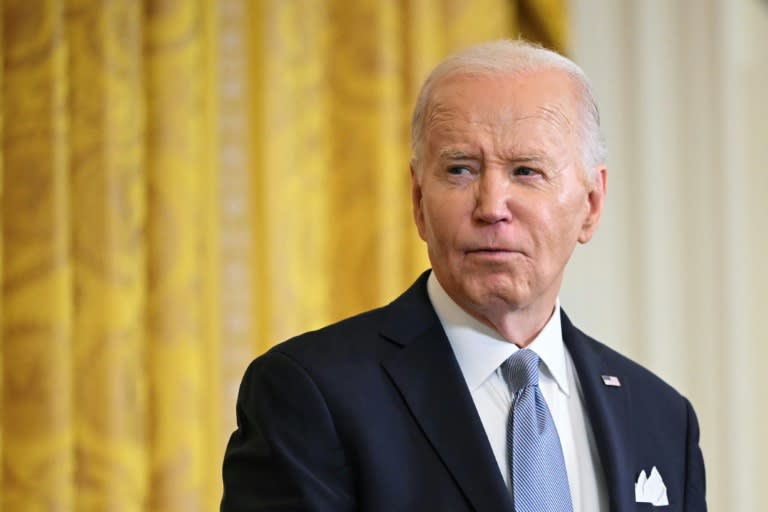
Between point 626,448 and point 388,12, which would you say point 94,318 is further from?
point 626,448

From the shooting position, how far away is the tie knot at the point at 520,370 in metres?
1.75

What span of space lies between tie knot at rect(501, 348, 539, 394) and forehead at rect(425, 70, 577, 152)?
1.02ft

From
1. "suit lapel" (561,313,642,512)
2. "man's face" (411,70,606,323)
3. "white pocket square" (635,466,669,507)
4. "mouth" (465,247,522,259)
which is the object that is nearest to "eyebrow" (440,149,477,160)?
"man's face" (411,70,606,323)

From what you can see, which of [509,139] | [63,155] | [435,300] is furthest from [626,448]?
[63,155]

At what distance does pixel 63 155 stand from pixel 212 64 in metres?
0.41

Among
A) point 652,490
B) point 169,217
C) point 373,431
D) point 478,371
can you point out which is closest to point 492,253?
point 478,371

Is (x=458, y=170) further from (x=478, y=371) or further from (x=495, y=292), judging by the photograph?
(x=478, y=371)

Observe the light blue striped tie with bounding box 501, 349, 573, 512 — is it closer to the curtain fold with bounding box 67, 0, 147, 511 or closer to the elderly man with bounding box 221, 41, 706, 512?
the elderly man with bounding box 221, 41, 706, 512

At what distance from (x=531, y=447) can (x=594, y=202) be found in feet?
1.40

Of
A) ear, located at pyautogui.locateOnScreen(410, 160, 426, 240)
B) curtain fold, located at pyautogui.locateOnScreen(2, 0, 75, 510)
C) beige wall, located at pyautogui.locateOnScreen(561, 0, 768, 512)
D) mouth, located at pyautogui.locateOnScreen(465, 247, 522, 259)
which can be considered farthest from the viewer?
beige wall, located at pyautogui.locateOnScreen(561, 0, 768, 512)

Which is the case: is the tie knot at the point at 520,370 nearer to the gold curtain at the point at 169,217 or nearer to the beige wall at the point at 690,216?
the gold curtain at the point at 169,217

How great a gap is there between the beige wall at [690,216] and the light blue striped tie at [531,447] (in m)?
1.58

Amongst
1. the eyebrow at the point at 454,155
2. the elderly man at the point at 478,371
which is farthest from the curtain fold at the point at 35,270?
the eyebrow at the point at 454,155

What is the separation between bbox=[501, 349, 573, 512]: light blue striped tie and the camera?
1.65 meters
